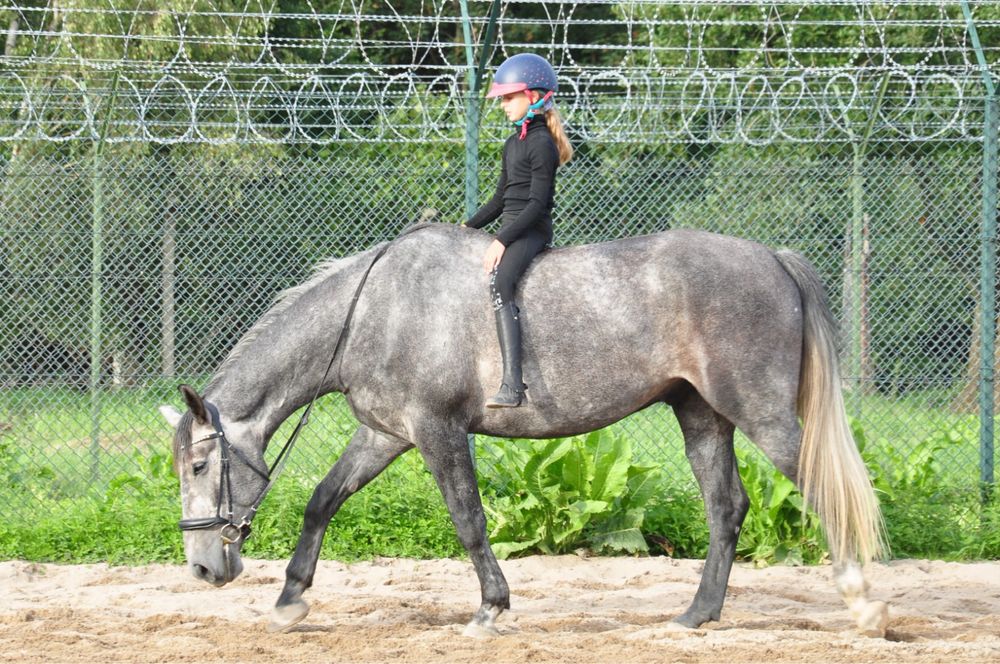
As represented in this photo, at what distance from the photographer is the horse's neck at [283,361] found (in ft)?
17.5

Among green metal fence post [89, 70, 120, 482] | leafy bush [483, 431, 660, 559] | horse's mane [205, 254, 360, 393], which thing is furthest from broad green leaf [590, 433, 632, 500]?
green metal fence post [89, 70, 120, 482]

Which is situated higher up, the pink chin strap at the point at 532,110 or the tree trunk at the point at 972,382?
the pink chin strap at the point at 532,110

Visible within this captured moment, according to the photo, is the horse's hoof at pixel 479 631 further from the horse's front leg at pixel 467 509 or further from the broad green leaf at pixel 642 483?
the broad green leaf at pixel 642 483

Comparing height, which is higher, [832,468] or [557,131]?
[557,131]

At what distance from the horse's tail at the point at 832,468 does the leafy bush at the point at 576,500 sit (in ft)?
6.08

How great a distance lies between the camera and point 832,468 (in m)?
5.27

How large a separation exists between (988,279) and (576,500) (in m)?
3.14

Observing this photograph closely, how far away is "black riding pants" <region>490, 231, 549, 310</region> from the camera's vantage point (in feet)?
17.4

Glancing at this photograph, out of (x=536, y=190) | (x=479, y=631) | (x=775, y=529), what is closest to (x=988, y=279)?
(x=775, y=529)

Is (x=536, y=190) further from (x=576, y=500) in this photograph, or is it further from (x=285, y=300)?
(x=576, y=500)

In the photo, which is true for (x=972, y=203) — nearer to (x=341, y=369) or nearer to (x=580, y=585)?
(x=580, y=585)

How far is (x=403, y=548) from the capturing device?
23.7 ft

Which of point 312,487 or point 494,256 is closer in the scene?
point 494,256

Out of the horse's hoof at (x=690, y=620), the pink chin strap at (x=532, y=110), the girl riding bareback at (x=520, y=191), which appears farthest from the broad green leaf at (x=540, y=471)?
the pink chin strap at (x=532, y=110)
